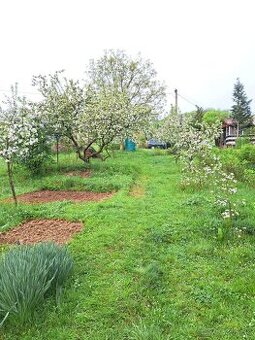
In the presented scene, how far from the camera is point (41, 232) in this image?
7.32m

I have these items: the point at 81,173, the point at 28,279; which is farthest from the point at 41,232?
the point at 81,173

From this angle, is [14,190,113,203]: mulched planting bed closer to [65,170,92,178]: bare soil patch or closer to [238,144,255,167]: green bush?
[65,170,92,178]: bare soil patch

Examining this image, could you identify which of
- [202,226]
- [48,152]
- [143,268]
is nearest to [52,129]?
[48,152]

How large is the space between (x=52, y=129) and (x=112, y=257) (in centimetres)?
993

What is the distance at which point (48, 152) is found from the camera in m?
14.8

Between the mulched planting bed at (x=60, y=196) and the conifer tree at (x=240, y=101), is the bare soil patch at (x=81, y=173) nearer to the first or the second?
the mulched planting bed at (x=60, y=196)

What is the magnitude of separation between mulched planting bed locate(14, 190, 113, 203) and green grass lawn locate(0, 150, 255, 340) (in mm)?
936

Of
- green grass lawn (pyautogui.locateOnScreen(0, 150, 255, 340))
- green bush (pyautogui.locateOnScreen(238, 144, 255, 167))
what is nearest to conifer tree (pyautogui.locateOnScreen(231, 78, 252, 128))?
green bush (pyautogui.locateOnScreen(238, 144, 255, 167))

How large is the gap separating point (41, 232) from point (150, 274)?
9.21ft

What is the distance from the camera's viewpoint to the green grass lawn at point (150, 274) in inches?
167

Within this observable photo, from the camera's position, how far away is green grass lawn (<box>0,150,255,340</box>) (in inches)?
167

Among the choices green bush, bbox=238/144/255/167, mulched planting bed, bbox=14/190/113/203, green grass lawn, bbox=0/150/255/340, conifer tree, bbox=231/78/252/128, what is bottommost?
green grass lawn, bbox=0/150/255/340

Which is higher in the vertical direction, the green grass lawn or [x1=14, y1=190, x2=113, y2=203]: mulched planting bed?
[x1=14, y1=190, x2=113, y2=203]: mulched planting bed

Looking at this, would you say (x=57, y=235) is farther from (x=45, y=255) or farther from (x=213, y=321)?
(x=213, y=321)
